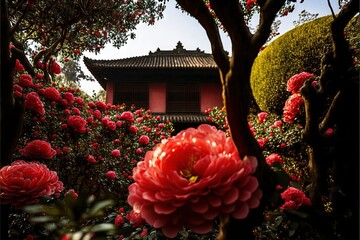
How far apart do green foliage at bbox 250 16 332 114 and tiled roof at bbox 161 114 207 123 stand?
6.96 m

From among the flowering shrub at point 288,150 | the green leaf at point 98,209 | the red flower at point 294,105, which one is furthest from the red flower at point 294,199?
the red flower at point 294,105

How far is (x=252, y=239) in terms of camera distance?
785 mm

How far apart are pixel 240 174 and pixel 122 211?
66.5 inches

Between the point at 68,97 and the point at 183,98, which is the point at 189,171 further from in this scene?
the point at 183,98

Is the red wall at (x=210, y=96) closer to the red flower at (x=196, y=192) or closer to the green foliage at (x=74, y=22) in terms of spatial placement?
the green foliage at (x=74, y=22)

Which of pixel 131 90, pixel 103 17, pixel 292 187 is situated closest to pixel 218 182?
pixel 292 187

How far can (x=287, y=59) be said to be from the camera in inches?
166

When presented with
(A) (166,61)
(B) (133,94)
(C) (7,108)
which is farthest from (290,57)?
(A) (166,61)

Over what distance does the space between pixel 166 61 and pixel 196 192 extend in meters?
14.7

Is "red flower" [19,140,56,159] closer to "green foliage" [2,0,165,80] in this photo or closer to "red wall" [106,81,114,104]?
"green foliage" [2,0,165,80]

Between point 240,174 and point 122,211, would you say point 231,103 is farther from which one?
point 122,211

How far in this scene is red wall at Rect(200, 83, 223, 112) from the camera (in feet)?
42.9

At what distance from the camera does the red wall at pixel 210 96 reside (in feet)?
42.9

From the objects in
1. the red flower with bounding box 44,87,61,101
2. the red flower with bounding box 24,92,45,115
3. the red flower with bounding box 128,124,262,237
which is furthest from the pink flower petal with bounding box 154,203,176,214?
the red flower with bounding box 44,87,61,101
